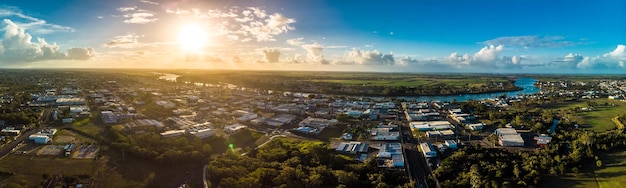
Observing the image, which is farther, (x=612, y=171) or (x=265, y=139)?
(x=265, y=139)

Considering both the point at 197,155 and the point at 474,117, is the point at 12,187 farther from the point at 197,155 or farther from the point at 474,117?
the point at 474,117

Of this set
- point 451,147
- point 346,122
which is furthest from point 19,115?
point 451,147

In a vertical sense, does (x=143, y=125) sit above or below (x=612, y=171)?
above

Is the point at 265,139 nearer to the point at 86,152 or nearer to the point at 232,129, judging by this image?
the point at 232,129

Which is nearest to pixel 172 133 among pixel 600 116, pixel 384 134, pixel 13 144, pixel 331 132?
pixel 13 144

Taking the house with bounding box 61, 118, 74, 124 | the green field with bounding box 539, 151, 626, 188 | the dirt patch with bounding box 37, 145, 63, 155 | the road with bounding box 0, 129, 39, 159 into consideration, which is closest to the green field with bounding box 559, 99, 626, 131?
the green field with bounding box 539, 151, 626, 188

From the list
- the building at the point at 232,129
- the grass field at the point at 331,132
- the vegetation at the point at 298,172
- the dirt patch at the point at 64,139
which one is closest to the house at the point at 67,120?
the dirt patch at the point at 64,139
